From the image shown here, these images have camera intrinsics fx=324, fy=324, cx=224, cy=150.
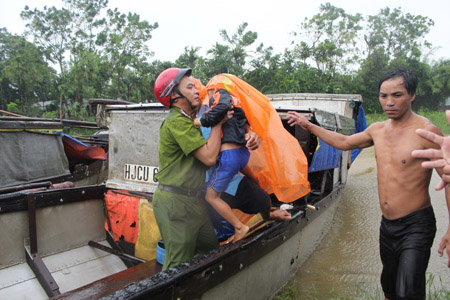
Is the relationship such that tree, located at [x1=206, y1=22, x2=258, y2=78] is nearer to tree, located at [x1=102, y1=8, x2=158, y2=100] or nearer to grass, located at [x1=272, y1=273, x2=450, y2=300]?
tree, located at [x1=102, y1=8, x2=158, y2=100]

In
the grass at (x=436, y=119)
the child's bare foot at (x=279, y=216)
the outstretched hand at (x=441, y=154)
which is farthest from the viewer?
the grass at (x=436, y=119)

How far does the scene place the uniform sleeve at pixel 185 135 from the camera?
1962 millimetres

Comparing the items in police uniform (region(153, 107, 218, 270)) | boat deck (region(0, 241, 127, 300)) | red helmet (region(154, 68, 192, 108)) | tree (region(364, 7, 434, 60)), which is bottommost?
boat deck (region(0, 241, 127, 300))

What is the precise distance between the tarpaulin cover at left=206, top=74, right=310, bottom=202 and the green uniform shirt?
0.51 meters

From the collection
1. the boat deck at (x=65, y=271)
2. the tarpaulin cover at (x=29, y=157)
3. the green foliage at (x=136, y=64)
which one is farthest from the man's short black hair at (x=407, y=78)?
the green foliage at (x=136, y=64)

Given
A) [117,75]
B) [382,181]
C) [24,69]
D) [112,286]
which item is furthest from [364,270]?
[24,69]

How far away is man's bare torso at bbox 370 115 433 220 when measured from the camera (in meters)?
2.15

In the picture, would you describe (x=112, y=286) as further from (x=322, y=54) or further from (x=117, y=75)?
(x=322, y=54)

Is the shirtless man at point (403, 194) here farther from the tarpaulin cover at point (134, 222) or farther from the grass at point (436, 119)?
the grass at point (436, 119)

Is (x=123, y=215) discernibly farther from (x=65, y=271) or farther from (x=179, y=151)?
(x=179, y=151)

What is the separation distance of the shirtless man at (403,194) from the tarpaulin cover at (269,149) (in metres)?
0.60

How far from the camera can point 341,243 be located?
542 centimetres

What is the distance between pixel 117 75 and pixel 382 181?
22815 mm

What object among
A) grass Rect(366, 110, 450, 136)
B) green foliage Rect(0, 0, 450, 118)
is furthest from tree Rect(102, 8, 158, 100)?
grass Rect(366, 110, 450, 136)
